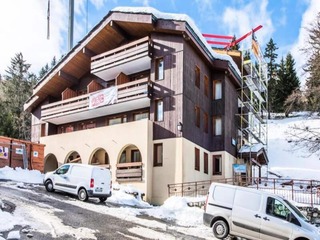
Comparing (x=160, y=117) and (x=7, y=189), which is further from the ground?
(x=160, y=117)

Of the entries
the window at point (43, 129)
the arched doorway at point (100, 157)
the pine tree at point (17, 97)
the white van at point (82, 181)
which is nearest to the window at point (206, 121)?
the arched doorway at point (100, 157)

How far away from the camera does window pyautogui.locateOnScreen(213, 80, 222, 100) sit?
28953mm

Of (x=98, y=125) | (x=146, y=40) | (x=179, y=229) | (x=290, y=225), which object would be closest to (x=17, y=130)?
(x=98, y=125)

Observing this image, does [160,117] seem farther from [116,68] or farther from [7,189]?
[7,189]

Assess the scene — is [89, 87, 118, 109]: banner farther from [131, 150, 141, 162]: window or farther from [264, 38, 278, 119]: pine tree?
[264, 38, 278, 119]: pine tree

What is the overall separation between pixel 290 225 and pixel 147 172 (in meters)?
12.3

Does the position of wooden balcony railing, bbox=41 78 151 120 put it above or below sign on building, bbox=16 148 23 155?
above

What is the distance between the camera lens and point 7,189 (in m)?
19.0

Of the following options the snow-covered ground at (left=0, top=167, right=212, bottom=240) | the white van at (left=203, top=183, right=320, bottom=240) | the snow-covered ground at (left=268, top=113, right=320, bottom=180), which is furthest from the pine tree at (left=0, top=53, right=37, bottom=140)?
the white van at (left=203, top=183, right=320, bottom=240)

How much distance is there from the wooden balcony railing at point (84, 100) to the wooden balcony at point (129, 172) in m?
4.24

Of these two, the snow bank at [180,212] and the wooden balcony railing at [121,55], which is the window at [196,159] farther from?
the wooden balcony railing at [121,55]

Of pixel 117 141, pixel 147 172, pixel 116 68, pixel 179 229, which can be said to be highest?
pixel 116 68

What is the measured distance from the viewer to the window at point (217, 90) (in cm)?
2895

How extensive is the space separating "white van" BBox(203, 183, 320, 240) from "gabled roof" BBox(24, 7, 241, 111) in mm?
12958
